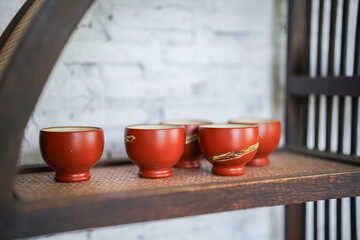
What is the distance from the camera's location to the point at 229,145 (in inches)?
27.6

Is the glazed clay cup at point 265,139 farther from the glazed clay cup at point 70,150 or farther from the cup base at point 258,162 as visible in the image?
the glazed clay cup at point 70,150

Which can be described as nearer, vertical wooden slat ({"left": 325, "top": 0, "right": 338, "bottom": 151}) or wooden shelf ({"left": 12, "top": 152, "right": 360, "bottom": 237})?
wooden shelf ({"left": 12, "top": 152, "right": 360, "bottom": 237})

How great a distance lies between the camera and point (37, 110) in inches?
34.7

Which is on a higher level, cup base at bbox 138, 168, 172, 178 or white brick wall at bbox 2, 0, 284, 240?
white brick wall at bbox 2, 0, 284, 240

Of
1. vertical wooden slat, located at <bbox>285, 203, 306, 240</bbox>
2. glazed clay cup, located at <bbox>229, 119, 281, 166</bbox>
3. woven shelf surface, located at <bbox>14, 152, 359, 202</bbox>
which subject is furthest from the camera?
vertical wooden slat, located at <bbox>285, 203, 306, 240</bbox>

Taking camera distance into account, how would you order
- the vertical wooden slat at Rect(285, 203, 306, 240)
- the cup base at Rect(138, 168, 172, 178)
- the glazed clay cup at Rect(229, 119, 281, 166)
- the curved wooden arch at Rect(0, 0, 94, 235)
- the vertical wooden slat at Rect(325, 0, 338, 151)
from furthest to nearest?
the vertical wooden slat at Rect(285, 203, 306, 240) < the vertical wooden slat at Rect(325, 0, 338, 151) < the glazed clay cup at Rect(229, 119, 281, 166) < the cup base at Rect(138, 168, 172, 178) < the curved wooden arch at Rect(0, 0, 94, 235)

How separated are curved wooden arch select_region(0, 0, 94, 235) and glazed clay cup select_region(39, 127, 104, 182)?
0.50ft

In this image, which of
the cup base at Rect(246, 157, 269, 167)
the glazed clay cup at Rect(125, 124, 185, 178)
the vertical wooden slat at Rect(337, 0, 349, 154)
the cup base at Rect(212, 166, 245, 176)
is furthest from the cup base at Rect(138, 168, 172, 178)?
the vertical wooden slat at Rect(337, 0, 349, 154)

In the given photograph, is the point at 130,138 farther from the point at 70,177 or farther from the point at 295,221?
the point at 295,221

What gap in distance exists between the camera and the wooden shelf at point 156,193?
55cm

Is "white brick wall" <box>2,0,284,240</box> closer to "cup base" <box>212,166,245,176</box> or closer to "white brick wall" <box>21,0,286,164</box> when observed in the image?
"white brick wall" <box>21,0,286,164</box>

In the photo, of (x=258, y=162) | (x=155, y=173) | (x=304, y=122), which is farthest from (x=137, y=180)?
(x=304, y=122)

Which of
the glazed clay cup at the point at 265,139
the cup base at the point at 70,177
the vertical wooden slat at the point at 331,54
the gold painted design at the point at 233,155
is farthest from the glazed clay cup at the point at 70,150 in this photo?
the vertical wooden slat at the point at 331,54

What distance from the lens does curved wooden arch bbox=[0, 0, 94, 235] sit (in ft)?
1.63
